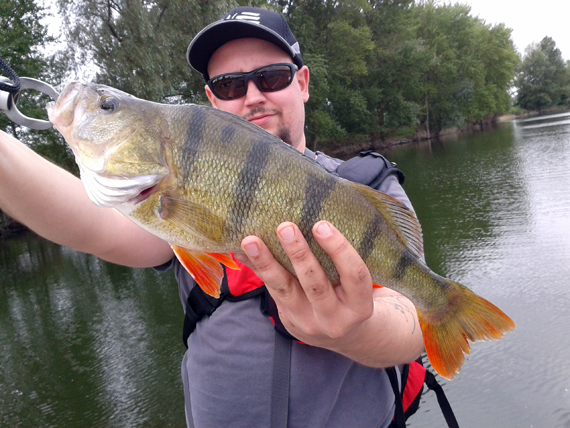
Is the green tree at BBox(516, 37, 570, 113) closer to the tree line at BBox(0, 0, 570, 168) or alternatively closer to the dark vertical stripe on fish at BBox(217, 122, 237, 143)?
the tree line at BBox(0, 0, 570, 168)

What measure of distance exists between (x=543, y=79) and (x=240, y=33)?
78699 mm

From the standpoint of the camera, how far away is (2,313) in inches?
323

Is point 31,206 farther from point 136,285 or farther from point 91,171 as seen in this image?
point 136,285

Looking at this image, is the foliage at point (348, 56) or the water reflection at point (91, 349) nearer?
the water reflection at point (91, 349)

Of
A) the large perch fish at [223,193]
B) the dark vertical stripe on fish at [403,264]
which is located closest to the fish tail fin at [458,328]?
the large perch fish at [223,193]

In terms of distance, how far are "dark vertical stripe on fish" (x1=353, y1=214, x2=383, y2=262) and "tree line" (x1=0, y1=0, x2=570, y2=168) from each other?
42.1ft

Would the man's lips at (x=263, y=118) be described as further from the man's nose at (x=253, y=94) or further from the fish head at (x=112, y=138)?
the fish head at (x=112, y=138)

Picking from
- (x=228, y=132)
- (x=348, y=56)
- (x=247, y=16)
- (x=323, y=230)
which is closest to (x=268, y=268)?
(x=323, y=230)

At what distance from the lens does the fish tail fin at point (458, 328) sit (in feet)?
5.37

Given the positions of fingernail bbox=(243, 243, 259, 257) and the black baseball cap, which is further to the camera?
the black baseball cap

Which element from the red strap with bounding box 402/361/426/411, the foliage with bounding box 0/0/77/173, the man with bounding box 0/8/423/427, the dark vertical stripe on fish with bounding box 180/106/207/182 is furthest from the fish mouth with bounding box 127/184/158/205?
the foliage with bounding box 0/0/77/173

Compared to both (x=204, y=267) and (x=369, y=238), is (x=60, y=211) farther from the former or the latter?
(x=369, y=238)

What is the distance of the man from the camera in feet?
4.75

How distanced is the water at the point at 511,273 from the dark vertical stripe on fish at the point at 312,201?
3.47 meters
